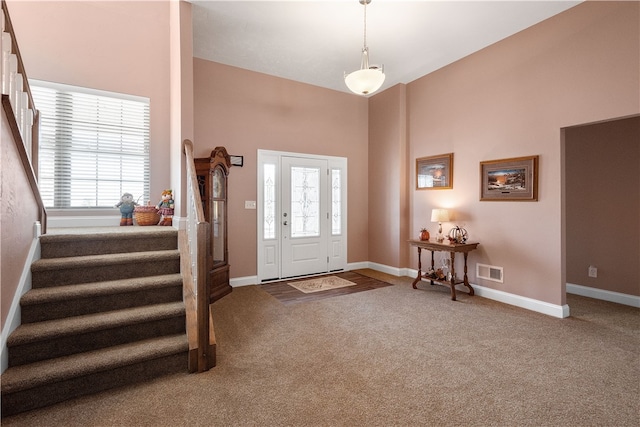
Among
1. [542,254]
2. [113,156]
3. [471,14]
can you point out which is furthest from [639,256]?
[113,156]

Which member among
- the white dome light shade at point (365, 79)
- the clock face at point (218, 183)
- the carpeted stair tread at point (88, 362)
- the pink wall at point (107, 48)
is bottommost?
the carpeted stair tread at point (88, 362)

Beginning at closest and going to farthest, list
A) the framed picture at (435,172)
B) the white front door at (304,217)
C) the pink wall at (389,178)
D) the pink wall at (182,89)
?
the pink wall at (182,89), the framed picture at (435,172), the white front door at (304,217), the pink wall at (389,178)

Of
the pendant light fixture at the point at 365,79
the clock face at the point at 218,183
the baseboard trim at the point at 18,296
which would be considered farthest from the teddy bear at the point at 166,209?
the pendant light fixture at the point at 365,79

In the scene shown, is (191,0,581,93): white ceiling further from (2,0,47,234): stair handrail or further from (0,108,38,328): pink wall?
(0,108,38,328): pink wall

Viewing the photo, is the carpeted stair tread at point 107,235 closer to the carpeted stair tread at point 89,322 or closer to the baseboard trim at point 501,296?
the carpeted stair tread at point 89,322

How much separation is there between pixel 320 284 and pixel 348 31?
3661 mm

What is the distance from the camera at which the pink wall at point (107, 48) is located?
356cm

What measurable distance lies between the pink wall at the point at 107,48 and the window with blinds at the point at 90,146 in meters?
0.13

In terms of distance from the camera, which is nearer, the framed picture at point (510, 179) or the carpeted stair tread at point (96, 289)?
the carpeted stair tread at point (96, 289)

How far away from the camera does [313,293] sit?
15.3 feet

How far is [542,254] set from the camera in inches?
152

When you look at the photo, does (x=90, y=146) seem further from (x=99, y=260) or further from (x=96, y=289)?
(x=96, y=289)

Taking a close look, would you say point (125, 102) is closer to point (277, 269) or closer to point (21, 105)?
point (21, 105)

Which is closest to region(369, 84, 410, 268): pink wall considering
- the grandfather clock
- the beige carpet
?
the beige carpet
